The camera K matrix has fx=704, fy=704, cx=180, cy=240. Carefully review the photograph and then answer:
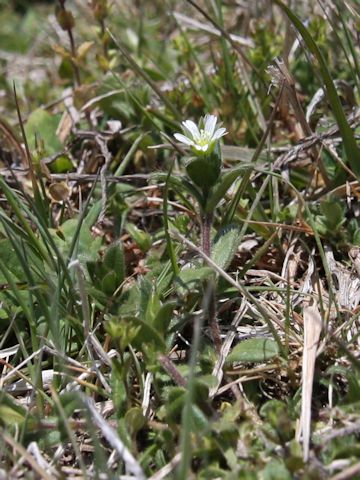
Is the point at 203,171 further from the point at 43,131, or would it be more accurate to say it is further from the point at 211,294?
the point at 43,131

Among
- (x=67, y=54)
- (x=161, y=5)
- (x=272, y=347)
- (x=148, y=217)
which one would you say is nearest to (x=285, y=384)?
(x=272, y=347)

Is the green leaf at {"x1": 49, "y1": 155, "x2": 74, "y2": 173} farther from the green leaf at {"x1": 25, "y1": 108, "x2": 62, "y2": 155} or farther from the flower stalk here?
the flower stalk

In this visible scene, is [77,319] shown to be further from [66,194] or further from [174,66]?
[174,66]

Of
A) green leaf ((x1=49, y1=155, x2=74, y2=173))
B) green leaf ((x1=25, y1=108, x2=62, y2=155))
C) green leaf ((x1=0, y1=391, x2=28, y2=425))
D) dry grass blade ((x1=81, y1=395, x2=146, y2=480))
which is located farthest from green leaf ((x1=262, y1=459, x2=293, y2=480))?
green leaf ((x1=25, y1=108, x2=62, y2=155))

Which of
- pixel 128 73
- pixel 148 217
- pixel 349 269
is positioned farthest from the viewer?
pixel 128 73

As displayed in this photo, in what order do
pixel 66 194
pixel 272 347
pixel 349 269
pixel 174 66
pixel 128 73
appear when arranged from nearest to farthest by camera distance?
pixel 272 347, pixel 349 269, pixel 66 194, pixel 128 73, pixel 174 66

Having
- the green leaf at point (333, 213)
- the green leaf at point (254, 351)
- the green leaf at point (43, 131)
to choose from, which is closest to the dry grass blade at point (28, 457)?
the green leaf at point (254, 351)

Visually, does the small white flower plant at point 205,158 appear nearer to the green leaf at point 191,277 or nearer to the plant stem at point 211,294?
the plant stem at point 211,294
